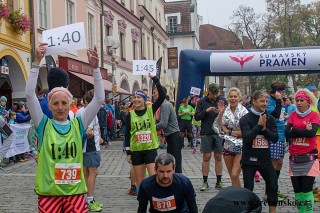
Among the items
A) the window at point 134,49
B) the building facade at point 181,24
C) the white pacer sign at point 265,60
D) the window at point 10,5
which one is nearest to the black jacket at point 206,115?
the white pacer sign at point 265,60

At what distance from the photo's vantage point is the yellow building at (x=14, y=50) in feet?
53.1

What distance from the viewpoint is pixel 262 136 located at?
6.20 meters

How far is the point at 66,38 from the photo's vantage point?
16.5 ft

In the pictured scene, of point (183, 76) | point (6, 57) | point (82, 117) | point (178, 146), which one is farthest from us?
point (6, 57)

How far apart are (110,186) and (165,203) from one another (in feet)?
14.7

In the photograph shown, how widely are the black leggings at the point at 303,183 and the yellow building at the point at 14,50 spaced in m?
12.1

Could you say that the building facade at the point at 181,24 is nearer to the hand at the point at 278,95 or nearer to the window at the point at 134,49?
the window at the point at 134,49

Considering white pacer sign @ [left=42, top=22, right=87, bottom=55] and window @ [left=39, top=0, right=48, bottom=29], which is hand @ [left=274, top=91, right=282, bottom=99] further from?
window @ [left=39, top=0, right=48, bottom=29]

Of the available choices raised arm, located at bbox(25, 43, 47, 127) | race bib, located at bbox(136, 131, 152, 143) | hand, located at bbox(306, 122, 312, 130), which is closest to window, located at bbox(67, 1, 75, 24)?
race bib, located at bbox(136, 131, 152, 143)

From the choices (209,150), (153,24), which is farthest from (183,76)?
(153,24)

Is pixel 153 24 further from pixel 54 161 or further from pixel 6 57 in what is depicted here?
pixel 54 161

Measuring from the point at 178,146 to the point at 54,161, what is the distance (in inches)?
179

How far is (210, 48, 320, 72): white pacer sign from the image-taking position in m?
12.9

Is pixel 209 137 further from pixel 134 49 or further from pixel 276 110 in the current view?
pixel 134 49
